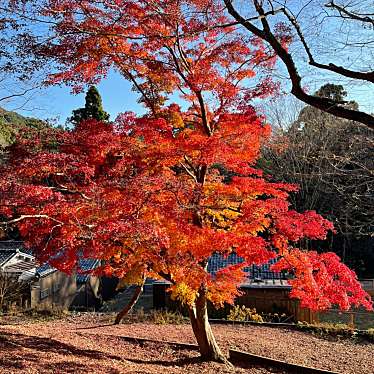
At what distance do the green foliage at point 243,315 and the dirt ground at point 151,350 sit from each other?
3.62 feet

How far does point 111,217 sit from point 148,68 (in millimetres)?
3378

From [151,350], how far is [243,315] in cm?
572

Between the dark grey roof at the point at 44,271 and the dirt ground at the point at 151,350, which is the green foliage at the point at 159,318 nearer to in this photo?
the dirt ground at the point at 151,350

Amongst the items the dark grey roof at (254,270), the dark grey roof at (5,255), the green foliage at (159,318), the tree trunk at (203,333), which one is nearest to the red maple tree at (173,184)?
the tree trunk at (203,333)

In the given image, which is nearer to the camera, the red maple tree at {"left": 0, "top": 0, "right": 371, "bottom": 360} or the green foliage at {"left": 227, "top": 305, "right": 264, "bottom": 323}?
the red maple tree at {"left": 0, "top": 0, "right": 371, "bottom": 360}

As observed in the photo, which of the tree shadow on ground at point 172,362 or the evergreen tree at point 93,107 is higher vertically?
the evergreen tree at point 93,107

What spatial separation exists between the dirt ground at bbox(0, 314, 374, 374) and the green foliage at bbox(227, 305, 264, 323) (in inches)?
43.4

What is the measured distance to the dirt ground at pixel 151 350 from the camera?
7.18 m

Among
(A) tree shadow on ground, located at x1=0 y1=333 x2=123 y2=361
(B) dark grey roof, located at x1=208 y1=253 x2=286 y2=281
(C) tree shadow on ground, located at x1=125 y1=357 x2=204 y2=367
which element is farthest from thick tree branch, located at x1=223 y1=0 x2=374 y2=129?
(B) dark grey roof, located at x1=208 y1=253 x2=286 y2=281

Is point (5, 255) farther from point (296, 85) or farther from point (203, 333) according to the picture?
point (296, 85)

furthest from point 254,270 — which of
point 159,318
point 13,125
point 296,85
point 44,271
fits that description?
point 296,85

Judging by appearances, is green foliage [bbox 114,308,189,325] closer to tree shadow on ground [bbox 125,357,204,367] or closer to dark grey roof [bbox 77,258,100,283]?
tree shadow on ground [bbox 125,357,204,367]

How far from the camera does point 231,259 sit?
63.9 feet

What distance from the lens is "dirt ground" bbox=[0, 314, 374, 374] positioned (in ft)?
23.6
